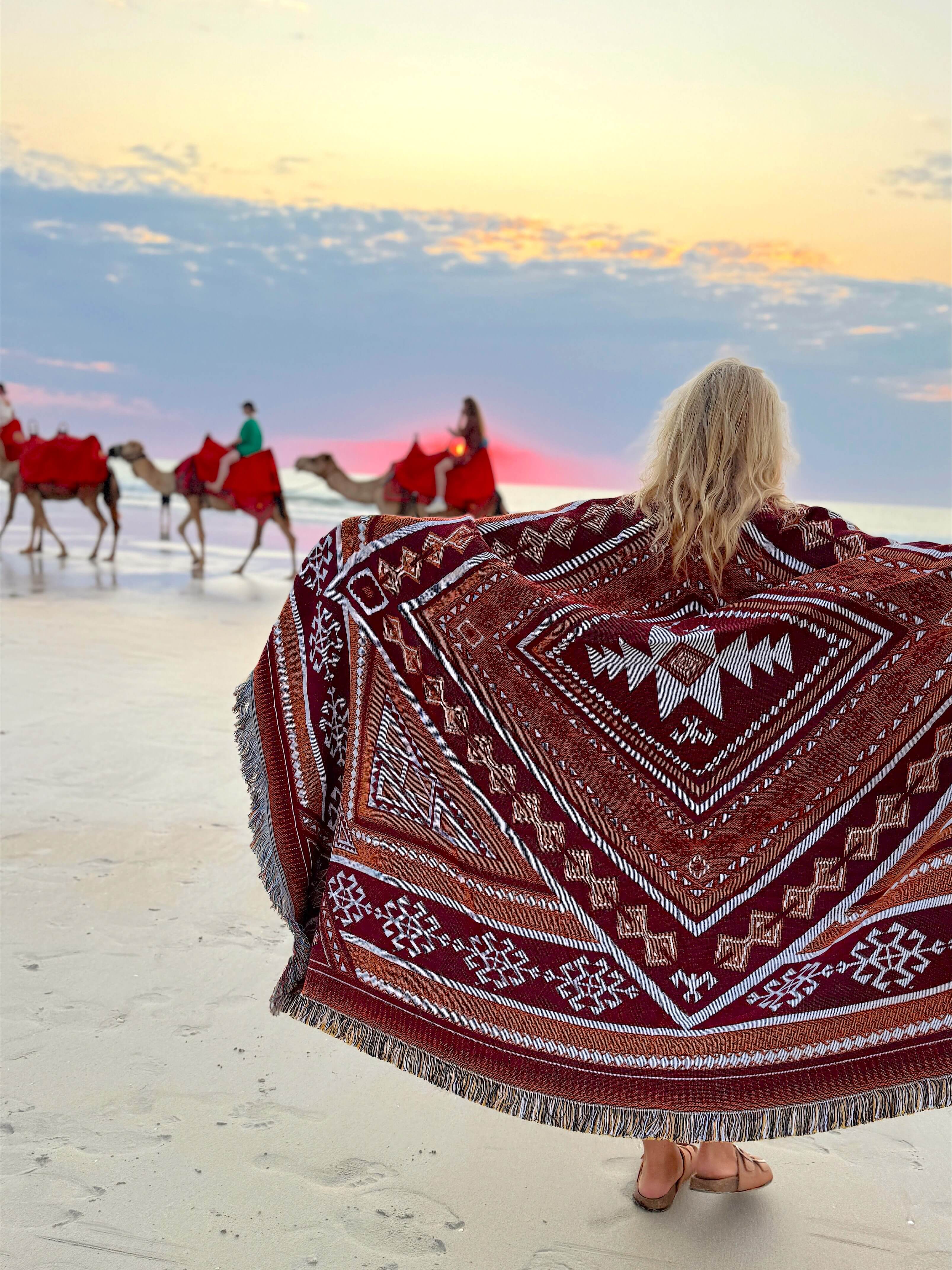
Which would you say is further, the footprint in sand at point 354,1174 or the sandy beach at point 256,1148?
the footprint in sand at point 354,1174

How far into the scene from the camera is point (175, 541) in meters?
18.9

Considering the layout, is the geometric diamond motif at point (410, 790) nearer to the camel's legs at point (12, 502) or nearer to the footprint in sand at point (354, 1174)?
the footprint in sand at point (354, 1174)

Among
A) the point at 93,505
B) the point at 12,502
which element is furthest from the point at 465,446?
the point at 12,502

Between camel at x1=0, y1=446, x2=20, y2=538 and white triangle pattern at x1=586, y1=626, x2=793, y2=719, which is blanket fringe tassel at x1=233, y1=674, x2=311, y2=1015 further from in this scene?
camel at x1=0, y1=446, x2=20, y2=538

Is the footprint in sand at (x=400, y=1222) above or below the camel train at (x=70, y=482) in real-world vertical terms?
below

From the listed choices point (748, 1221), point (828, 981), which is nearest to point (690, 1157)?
point (748, 1221)

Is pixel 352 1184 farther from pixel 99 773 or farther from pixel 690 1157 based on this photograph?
pixel 99 773

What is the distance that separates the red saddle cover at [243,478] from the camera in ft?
44.4

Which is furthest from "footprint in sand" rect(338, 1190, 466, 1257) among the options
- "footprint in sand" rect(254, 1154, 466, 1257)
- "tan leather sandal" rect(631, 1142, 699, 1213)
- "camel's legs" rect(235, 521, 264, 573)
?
"camel's legs" rect(235, 521, 264, 573)

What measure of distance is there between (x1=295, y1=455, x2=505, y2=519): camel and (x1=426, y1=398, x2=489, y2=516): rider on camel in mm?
217

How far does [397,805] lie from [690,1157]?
105 centimetres

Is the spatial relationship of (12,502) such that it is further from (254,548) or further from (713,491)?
(713,491)

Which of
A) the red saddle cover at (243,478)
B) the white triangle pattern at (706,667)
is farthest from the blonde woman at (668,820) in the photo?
the red saddle cover at (243,478)

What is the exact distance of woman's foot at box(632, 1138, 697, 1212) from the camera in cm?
238
